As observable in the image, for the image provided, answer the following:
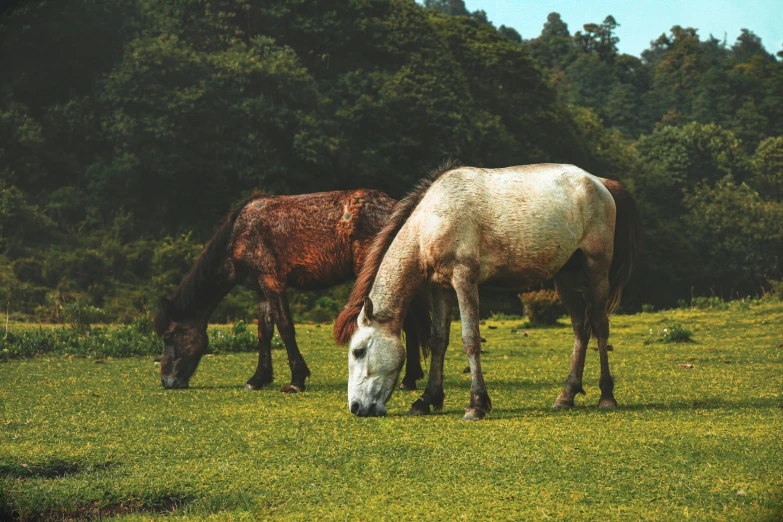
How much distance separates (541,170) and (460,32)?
3911 cm

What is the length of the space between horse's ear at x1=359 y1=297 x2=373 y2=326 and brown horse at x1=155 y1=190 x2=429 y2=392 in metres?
2.24

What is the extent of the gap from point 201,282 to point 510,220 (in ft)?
15.1

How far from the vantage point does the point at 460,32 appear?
46.8 meters

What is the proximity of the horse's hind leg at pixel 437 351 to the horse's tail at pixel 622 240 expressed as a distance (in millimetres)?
1898

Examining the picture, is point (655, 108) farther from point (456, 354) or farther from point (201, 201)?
point (456, 354)

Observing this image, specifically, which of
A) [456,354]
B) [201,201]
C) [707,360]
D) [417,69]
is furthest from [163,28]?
[707,360]

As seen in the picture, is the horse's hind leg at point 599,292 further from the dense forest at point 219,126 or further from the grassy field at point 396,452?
the dense forest at point 219,126

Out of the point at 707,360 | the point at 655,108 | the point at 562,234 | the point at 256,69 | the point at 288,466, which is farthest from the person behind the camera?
the point at 655,108

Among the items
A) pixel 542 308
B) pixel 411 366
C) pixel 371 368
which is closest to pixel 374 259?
pixel 371 368

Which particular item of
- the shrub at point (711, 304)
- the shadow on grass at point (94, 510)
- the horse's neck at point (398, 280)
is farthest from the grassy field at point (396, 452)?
the shrub at point (711, 304)

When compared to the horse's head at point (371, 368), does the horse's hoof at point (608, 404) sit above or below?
below

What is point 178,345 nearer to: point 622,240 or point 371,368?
point 371,368

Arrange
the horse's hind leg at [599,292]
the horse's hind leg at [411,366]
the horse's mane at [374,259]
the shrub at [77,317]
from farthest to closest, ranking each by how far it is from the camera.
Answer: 1. the shrub at [77,317]
2. the horse's hind leg at [411,366]
3. the horse's hind leg at [599,292]
4. the horse's mane at [374,259]

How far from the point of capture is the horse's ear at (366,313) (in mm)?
8516
